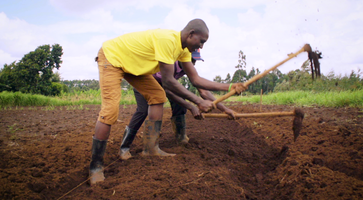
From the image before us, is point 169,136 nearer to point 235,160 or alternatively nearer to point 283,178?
point 235,160

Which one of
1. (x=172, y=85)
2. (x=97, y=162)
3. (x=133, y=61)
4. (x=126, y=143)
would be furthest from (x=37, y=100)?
(x=172, y=85)

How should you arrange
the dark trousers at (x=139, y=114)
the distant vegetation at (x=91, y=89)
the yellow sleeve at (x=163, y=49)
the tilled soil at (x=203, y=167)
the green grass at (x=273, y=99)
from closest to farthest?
the tilled soil at (x=203, y=167), the yellow sleeve at (x=163, y=49), the dark trousers at (x=139, y=114), the green grass at (x=273, y=99), the distant vegetation at (x=91, y=89)

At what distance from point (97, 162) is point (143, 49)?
1.17m

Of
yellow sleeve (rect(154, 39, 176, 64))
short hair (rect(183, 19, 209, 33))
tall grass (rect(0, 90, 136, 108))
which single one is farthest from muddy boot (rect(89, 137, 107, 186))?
tall grass (rect(0, 90, 136, 108))

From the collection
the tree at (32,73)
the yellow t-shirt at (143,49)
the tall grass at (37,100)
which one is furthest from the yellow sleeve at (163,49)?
the tree at (32,73)

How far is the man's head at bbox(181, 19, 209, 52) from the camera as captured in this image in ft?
7.82

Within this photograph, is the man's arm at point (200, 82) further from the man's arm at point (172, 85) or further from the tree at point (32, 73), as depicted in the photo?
the tree at point (32, 73)

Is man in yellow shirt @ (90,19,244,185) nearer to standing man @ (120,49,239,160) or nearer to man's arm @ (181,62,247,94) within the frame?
man's arm @ (181,62,247,94)

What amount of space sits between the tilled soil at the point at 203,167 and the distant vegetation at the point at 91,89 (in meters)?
2.52

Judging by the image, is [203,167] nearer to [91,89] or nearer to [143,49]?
[143,49]

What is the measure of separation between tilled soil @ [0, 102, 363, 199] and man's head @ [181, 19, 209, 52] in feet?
4.11

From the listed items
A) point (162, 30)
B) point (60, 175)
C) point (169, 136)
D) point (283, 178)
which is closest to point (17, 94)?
point (169, 136)

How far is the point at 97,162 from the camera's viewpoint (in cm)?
236

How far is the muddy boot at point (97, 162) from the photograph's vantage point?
2322 mm
